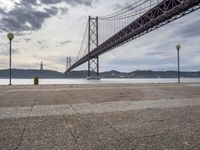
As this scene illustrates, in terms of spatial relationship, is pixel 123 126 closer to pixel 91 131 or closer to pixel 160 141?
pixel 91 131

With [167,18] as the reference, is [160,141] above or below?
below

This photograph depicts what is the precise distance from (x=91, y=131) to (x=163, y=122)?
153 cm

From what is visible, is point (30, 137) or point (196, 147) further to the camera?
point (30, 137)

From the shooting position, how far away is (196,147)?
2.92m

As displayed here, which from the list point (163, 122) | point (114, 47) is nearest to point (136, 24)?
point (114, 47)

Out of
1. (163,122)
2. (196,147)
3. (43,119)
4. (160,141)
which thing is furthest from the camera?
(43,119)

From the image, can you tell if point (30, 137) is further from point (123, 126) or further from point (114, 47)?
point (114, 47)

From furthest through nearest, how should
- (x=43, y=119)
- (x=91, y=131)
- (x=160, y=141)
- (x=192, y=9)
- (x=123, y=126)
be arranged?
(x=192, y=9) < (x=43, y=119) < (x=123, y=126) < (x=91, y=131) < (x=160, y=141)

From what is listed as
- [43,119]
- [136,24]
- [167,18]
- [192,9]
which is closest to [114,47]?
[136,24]

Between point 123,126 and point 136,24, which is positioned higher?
point 136,24

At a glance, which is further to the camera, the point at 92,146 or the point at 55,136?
the point at 55,136

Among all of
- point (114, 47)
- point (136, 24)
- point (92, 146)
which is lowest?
point (92, 146)

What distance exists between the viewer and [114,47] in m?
44.7

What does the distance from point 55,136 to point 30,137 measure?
1.23 ft
